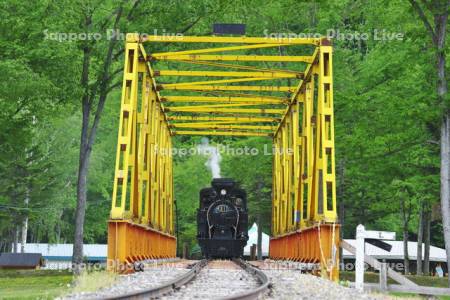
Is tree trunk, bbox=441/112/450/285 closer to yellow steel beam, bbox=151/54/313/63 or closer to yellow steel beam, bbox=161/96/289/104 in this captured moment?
yellow steel beam, bbox=151/54/313/63

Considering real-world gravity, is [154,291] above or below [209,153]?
below

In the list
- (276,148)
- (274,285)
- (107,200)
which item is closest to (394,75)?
(276,148)

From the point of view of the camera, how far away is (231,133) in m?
35.4

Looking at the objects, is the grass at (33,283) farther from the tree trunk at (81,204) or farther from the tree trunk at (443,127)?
the tree trunk at (443,127)

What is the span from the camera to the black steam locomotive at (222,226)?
98.7 feet

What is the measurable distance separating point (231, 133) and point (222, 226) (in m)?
6.38

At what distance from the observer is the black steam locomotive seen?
98.7 feet

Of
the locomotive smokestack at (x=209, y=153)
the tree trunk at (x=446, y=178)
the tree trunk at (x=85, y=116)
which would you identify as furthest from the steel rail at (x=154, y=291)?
the locomotive smokestack at (x=209, y=153)

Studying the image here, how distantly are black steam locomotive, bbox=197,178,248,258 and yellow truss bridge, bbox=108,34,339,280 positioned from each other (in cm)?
152

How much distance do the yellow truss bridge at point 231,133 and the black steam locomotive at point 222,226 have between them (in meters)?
1.52

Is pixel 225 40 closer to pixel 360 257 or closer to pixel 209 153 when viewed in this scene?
pixel 360 257

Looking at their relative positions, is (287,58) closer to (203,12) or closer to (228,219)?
(203,12)

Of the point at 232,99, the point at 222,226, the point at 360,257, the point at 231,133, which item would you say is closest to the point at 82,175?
the point at 222,226

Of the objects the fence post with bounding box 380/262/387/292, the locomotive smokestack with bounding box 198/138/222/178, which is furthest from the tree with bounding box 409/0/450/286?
the locomotive smokestack with bounding box 198/138/222/178
